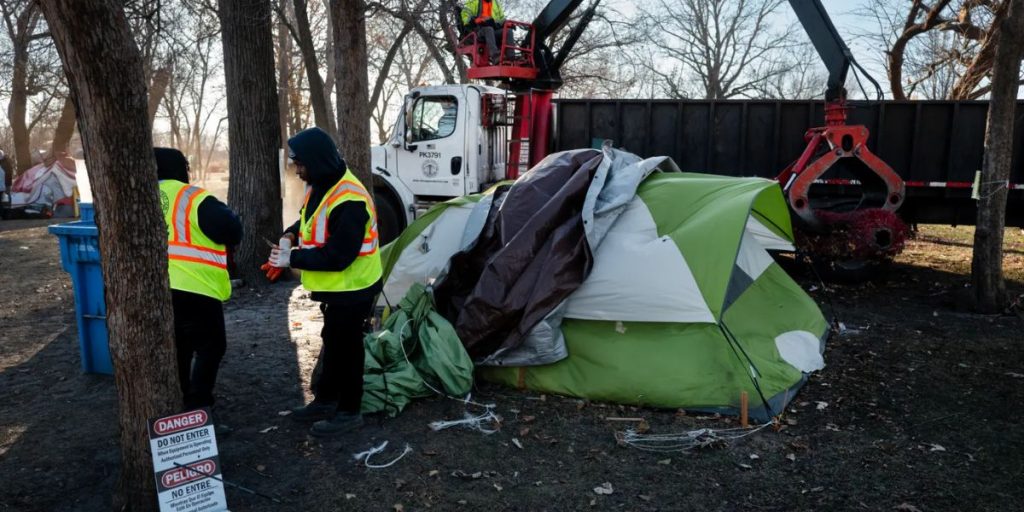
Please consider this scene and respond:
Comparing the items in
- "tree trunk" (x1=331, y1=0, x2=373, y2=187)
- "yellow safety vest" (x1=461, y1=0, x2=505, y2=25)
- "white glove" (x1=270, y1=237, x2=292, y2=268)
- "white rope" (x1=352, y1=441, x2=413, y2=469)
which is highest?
"yellow safety vest" (x1=461, y1=0, x2=505, y2=25)

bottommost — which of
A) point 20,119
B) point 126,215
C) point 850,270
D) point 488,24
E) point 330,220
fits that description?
point 850,270

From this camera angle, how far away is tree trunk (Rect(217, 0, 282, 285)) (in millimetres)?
8125

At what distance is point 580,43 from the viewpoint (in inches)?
952

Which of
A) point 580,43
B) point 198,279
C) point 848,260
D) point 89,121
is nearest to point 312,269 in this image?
point 198,279

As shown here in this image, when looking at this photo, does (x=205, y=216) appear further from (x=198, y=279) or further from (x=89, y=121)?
(x=89, y=121)

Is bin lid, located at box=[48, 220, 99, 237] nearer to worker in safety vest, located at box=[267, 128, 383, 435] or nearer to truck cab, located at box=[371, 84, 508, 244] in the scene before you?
worker in safety vest, located at box=[267, 128, 383, 435]

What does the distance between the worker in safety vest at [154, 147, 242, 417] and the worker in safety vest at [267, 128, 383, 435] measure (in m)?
0.30

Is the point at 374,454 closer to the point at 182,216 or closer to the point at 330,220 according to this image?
the point at 330,220

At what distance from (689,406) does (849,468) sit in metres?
0.99

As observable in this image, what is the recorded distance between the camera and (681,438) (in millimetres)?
4195

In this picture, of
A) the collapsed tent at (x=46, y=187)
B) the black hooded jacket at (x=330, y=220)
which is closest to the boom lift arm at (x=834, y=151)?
the black hooded jacket at (x=330, y=220)

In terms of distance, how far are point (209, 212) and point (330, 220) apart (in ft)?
2.12

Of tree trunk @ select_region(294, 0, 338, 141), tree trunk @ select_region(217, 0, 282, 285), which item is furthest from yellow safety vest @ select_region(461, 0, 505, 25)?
tree trunk @ select_region(294, 0, 338, 141)

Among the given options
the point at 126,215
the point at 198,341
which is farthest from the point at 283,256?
the point at 126,215
